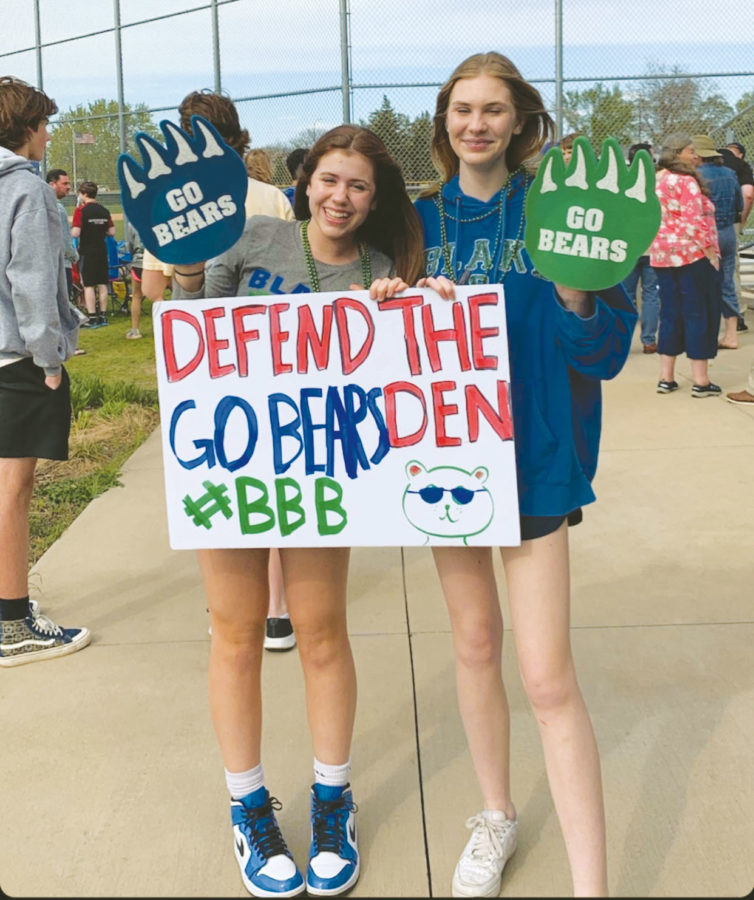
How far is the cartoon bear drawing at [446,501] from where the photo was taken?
7.78ft

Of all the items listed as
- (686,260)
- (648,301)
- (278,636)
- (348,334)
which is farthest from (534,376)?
(648,301)

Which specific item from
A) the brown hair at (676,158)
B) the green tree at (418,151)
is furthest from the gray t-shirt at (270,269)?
the green tree at (418,151)

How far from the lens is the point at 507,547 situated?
2.43 meters

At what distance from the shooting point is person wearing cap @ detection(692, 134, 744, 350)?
9.52 m

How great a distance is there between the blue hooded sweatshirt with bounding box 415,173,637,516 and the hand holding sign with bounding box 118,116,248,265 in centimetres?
50

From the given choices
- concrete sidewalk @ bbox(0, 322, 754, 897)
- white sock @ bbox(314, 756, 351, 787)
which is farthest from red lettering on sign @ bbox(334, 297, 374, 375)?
concrete sidewalk @ bbox(0, 322, 754, 897)

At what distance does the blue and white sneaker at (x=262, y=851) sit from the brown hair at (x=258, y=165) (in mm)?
2640

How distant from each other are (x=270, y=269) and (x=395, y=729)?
1.62 m

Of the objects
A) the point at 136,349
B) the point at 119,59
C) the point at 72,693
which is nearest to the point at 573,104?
the point at 136,349

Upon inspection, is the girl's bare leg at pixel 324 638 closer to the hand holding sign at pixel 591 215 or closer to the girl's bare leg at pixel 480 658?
the girl's bare leg at pixel 480 658

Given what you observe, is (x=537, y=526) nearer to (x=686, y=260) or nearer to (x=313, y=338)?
(x=313, y=338)

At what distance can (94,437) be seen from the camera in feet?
25.2

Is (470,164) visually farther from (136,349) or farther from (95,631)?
(136,349)

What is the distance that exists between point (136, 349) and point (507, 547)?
10.9 m
